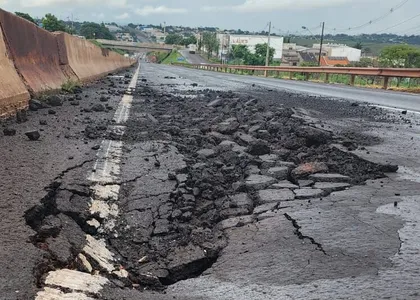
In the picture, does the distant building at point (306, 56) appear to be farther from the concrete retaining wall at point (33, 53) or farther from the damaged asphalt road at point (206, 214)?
the damaged asphalt road at point (206, 214)

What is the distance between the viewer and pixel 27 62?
665 cm

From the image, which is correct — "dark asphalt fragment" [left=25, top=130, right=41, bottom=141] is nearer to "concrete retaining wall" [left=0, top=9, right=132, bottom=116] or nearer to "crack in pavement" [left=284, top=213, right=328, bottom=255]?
"concrete retaining wall" [left=0, top=9, right=132, bottom=116]

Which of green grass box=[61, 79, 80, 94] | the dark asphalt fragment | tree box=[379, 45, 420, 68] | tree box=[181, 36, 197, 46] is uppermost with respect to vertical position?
tree box=[181, 36, 197, 46]

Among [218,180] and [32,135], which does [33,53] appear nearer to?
[32,135]

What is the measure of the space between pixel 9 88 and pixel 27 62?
5.31 feet

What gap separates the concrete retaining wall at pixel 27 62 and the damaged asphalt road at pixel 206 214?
0.41 meters

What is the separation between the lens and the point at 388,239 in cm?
268

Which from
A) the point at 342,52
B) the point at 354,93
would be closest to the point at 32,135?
the point at 354,93

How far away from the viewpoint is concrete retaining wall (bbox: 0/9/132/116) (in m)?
5.35

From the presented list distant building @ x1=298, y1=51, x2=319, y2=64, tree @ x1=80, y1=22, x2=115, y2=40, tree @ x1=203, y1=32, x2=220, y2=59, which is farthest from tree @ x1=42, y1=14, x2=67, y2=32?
distant building @ x1=298, y1=51, x2=319, y2=64

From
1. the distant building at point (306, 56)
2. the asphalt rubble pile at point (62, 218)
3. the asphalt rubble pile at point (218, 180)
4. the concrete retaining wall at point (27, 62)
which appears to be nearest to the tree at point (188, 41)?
the distant building at point (306, 56)

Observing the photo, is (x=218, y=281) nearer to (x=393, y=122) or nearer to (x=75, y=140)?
(x=75, y=140)

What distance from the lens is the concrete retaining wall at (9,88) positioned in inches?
198

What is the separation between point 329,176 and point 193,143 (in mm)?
1967
